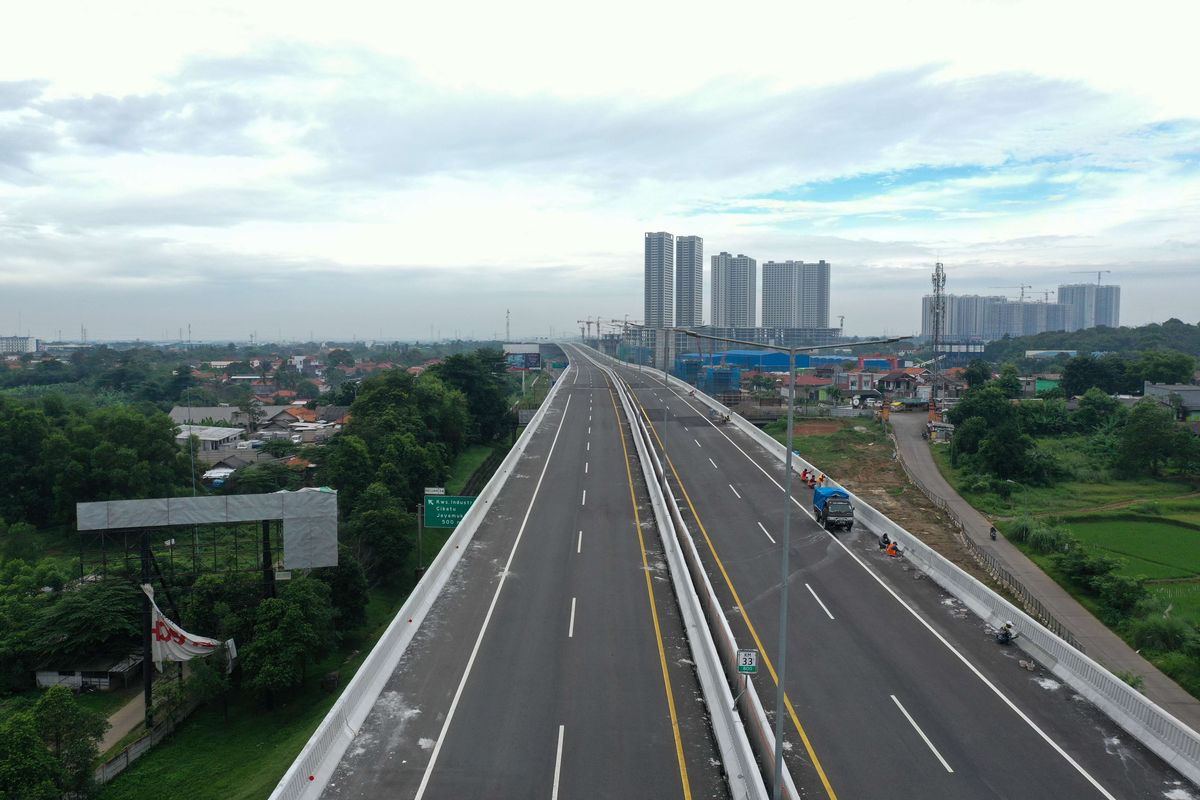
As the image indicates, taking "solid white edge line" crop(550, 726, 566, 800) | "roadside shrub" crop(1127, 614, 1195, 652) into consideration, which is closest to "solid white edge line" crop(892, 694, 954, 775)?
"solid white edge line" crop(550, 726, 566, 800)

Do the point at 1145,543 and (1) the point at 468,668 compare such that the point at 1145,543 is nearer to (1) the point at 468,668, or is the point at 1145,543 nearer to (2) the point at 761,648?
(2) the point at 761,648

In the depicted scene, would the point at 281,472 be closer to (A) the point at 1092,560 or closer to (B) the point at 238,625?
(B) the point at 238,625

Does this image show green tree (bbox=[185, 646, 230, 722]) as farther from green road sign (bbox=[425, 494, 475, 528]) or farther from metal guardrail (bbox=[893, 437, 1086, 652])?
metal guardrail (bbox=[893, 437, 1086, 652])

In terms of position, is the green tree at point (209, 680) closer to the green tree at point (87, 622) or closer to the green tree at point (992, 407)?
the green tree at point (87, 622)

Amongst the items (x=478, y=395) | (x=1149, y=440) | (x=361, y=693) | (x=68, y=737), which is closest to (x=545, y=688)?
(x=361, y=693)

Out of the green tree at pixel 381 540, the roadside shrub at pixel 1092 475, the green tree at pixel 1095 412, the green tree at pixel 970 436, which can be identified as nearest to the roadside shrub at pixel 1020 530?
the green tree at pixel 970 436

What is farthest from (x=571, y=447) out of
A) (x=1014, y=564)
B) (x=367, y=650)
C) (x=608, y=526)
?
(x=1014, y=564)

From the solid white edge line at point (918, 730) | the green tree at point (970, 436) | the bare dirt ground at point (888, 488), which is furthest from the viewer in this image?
the green tree at point (970, 436)
